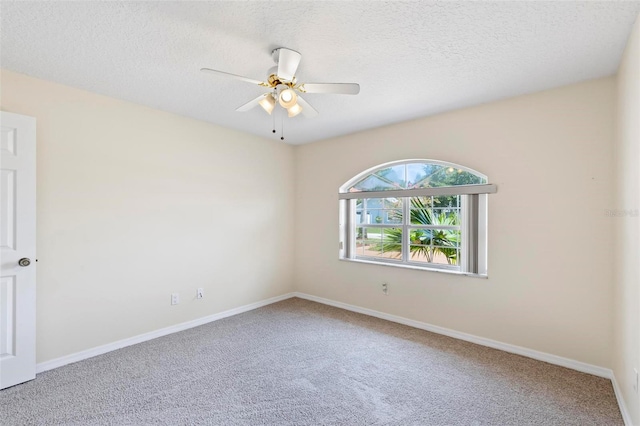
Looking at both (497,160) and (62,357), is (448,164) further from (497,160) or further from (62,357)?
(62,357)

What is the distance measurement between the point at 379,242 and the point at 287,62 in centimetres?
278

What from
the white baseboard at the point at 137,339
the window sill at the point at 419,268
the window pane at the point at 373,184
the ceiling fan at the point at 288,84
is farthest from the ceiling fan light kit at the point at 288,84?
the white baseboard at the point at 137,339

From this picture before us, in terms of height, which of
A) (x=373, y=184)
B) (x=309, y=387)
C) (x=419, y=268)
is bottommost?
(x=309, y=387)

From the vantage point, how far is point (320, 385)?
2.27 meters

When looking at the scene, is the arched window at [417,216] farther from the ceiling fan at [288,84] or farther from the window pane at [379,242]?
the ceiling fan at [288,84]

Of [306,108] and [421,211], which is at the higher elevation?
[306,108]

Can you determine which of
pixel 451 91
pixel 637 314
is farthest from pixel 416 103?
pixel 637 314

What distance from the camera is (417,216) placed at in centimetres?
372

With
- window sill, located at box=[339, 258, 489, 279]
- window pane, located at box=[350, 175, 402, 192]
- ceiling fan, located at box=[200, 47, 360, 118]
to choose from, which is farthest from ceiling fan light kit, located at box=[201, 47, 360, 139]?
window sill, located at box=[339, 258, 489, 279]

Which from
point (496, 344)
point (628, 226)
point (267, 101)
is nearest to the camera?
point (628, 226)

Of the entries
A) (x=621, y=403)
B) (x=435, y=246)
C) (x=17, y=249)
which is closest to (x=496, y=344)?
(x=621, y=403)

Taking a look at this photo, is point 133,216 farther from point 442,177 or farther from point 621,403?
point 621,403

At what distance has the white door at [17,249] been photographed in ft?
7.26

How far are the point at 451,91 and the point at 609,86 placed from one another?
119 centimetres
